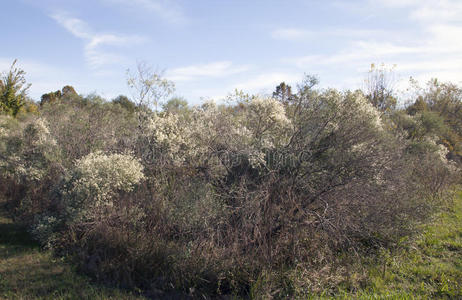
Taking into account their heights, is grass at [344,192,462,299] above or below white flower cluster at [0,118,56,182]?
below

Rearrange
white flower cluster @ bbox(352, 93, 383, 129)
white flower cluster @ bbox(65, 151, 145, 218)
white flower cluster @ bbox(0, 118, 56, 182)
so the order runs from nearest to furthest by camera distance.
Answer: white flower cluster @ bbox(65, 151, 145, 218), white flower cluster @ bbox(352, 93, 383, 129), white flower cluster @ bbox(0, 118, 56, 182)

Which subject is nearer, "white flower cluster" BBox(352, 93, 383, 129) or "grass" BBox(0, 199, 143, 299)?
"grass" BBox(0, 199, 143, 299)

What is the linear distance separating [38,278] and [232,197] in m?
3.52

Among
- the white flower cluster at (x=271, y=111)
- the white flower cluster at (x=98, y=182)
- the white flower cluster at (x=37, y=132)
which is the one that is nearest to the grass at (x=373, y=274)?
the white flower cluster at (x=98, y=182)

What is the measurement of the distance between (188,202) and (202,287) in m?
1.57

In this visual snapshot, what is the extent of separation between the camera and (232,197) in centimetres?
539

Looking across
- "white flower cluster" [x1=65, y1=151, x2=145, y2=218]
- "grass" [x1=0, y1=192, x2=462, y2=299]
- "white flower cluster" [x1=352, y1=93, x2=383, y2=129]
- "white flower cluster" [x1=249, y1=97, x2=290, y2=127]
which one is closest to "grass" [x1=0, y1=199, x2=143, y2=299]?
"grass" [x1=0, y1=192, x2=462, y2=299]

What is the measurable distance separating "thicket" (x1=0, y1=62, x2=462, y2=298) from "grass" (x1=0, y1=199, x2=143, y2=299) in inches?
11.6

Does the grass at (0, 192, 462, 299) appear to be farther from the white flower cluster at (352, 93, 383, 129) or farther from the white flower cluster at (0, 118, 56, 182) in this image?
the white flower cluster at (352, 93, 383, 129)

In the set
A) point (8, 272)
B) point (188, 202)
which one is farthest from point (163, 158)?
point (8, 272)

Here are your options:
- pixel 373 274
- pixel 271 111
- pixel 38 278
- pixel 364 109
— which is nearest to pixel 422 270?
pixel 373 274

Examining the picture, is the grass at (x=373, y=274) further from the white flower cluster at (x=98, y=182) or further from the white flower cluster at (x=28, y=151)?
→ the white flower cluster at (x=28, y=151)

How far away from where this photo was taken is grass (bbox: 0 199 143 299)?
179 inches

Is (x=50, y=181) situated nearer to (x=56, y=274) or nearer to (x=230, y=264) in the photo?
(x=56, y=274)
